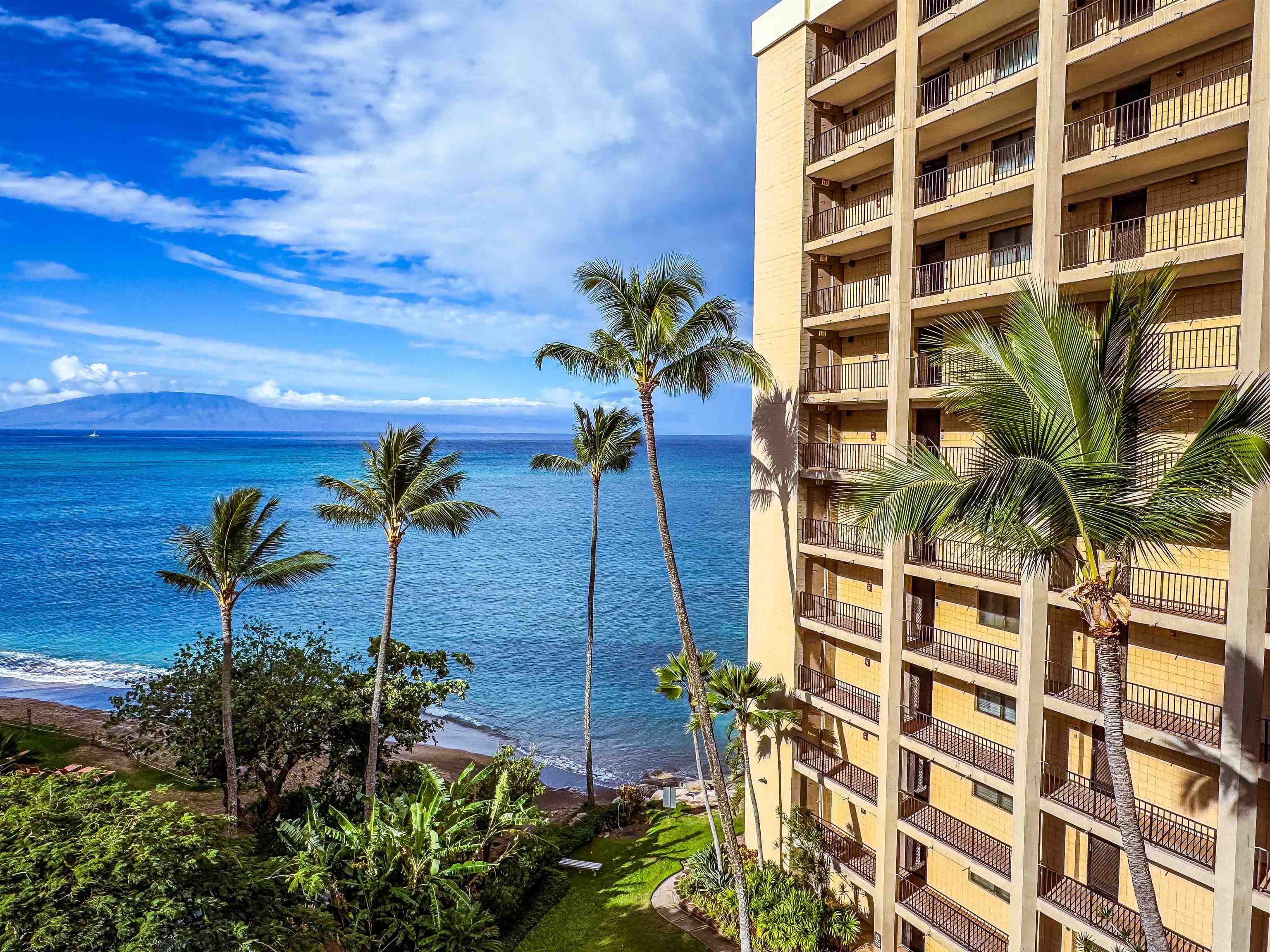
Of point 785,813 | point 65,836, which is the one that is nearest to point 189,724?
point 65,836

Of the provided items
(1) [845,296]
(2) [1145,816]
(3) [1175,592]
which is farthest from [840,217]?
(2) [1145,816]

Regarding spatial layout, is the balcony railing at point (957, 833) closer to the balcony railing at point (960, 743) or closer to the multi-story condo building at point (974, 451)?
the multi-story condo building at point (974, 451)

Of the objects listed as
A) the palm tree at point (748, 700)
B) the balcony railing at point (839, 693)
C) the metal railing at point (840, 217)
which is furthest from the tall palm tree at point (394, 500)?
the metal railing at point (840, 217)

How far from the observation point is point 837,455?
20.0 meters

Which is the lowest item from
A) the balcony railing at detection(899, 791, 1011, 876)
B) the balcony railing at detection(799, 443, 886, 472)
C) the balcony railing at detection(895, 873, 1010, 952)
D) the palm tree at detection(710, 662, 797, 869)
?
the balcony railing at detection(895, 873, 1010, 952)

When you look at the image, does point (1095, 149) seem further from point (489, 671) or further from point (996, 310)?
point (489, 671)

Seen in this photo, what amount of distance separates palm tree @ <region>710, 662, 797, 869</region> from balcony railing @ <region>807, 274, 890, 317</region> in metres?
10.0

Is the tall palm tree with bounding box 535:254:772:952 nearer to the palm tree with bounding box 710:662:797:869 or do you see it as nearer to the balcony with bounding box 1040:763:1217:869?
the palm tree with bounding box 710:662:797:869

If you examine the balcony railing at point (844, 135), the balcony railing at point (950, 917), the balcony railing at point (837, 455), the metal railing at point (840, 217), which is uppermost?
the balcony railing at point (844, 135)

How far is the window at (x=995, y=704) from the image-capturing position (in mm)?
16141

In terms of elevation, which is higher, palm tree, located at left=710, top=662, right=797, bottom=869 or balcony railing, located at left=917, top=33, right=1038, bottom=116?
balcony railing, located at left=917, top=33, right=1038, bottom=116

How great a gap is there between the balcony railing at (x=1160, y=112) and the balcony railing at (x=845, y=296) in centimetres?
537

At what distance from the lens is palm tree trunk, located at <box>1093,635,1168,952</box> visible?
934 cm

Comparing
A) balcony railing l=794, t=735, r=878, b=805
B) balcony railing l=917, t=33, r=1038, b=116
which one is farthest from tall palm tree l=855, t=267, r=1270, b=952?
balcony railing l=794, t=735, r=878, b=805
